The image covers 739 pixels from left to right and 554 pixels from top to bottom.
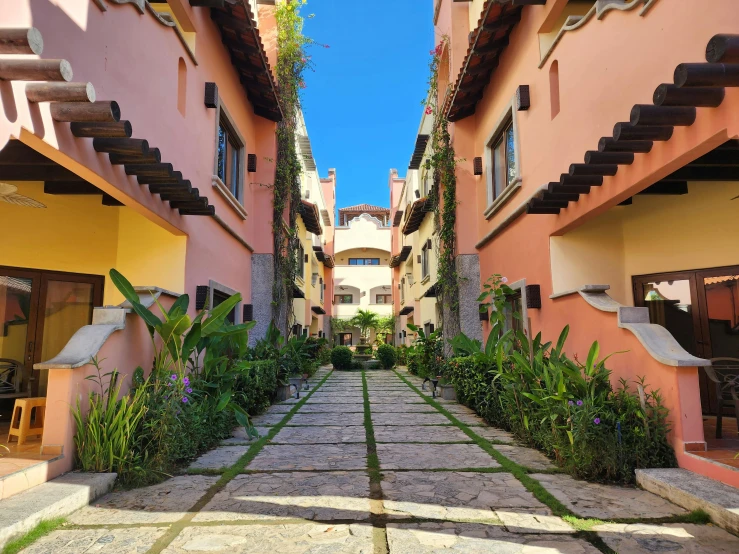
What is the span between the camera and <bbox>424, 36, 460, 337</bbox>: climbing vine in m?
11.2

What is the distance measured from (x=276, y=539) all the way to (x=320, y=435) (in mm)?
3352

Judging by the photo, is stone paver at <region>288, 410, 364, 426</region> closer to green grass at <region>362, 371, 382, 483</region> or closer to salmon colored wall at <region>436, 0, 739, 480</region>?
green grass at <region>362, 371, 382, 483</region>

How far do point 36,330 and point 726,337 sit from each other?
9446mm

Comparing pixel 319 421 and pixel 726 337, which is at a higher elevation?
pixel 726 337

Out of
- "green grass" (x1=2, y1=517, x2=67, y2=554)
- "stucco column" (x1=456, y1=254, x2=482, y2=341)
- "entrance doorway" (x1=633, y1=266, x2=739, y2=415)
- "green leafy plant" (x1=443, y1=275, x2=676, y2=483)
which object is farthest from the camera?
"stucco column" (x1=456, y1=254, x2=482, y2=341)

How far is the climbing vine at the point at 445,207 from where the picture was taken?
1119 cm

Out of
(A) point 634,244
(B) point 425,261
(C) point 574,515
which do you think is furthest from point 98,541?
(B) point 425,261

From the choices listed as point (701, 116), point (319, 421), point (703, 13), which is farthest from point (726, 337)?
point (319, 421)

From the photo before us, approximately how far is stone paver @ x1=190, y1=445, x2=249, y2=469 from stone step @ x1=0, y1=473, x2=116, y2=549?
101 centimetres

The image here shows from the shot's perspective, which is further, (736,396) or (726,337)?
(726,337)

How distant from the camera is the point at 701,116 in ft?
12.4

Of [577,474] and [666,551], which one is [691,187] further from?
[666,551]

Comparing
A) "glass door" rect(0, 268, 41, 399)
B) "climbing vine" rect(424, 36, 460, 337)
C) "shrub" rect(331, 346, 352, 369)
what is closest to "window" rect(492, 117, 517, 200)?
"climbing vine" rect(424, 36, 460, 337)

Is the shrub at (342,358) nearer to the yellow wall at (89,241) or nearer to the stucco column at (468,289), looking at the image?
the stucco column at (468,289)
